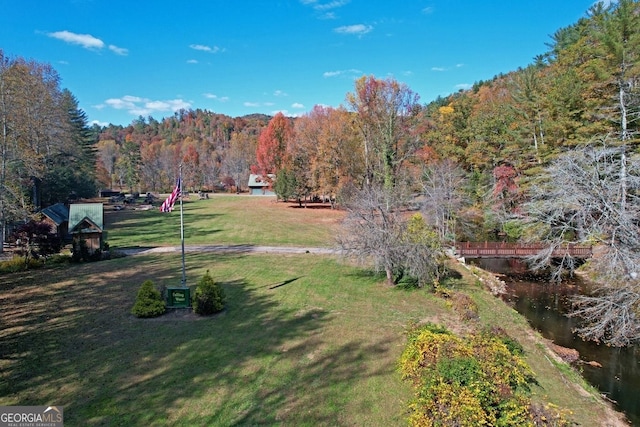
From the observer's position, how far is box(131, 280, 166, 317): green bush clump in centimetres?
1447

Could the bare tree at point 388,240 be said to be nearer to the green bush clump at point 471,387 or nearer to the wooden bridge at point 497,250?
the wooden bridge at point 497,250

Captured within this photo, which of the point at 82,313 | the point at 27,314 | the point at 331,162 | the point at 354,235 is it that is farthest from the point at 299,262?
the point at 331,162

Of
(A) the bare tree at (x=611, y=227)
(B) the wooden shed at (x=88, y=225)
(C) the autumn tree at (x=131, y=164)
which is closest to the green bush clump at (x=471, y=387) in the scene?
(A) the bare tree at (x=611, y=227)

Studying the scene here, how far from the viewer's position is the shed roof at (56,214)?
95.4 feet

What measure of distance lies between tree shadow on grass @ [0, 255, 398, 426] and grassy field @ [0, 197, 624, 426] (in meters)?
0.04

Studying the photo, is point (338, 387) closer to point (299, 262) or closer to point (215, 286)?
point (215, 286)

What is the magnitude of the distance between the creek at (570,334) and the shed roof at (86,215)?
2556cm

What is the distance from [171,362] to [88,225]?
16206mm

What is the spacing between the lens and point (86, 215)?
23.2 metres

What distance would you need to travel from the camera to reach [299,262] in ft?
Answer: 79.5

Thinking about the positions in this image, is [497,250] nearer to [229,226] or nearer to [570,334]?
[570,334]

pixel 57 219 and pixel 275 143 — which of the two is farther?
pixel 275 143

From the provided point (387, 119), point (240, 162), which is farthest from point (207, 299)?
point (240, 162)

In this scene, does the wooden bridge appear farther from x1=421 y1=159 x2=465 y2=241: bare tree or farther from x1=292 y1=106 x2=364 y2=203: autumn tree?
x1=292 y1=106 x2=364 y2=203: autumn tree
